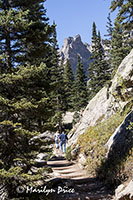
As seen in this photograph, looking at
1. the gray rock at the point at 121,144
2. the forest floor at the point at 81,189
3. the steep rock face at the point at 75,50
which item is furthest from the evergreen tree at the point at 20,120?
the steep rock face at the point at 75,50

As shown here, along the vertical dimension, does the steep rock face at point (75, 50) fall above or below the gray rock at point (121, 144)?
above

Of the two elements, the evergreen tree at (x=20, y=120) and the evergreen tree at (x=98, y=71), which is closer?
the evergreen tree at (x=20, y=120)

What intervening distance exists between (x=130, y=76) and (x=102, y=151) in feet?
22.3

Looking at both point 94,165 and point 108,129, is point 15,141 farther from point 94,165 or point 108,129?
point 108,129

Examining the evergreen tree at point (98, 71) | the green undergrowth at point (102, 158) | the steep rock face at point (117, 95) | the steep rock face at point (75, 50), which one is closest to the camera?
the green undergrowth at point (102, 158)

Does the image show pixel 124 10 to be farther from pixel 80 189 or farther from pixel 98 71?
pixel 98 71

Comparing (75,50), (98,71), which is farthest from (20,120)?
(75,50)

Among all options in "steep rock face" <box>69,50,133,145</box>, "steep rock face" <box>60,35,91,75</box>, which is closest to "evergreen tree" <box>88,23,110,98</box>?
"steep rock face" <box>69,50,133,145</box>

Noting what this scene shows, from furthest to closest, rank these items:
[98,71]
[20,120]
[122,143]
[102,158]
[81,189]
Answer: [98,71] → [102,158] → [122,143] → [81,189] → [20,120]

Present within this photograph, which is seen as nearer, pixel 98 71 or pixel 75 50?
pixel 98 71

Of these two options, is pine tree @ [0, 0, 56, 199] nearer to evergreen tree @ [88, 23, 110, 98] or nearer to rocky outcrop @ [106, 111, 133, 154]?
rocky outcrop @ [106, 111, 133, 154]

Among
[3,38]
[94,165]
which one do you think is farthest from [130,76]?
[3,38]

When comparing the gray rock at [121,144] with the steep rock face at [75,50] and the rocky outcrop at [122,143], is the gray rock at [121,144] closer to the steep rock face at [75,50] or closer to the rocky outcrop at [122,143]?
the rocky outcrop at [122,143]

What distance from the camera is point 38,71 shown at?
691 cm
